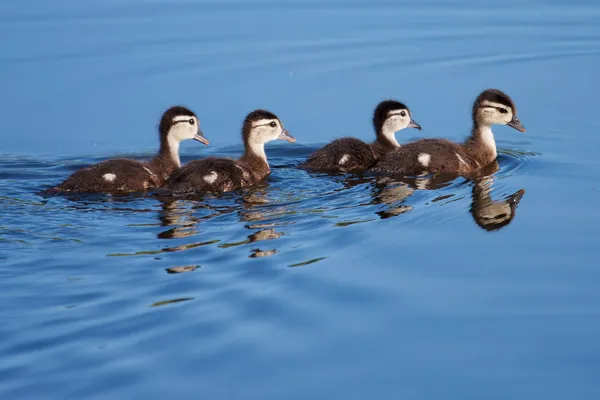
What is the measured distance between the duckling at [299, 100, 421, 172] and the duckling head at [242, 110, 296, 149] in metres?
0.42

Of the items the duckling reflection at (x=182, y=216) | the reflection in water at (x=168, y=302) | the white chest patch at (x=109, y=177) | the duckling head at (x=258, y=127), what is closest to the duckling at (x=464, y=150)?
the duckling head at (x=258, y=127)

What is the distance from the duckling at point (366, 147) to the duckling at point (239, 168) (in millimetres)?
405

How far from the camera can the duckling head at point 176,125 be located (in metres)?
9.65

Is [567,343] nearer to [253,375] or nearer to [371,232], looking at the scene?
[253,375]

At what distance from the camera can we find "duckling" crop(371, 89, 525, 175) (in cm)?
952

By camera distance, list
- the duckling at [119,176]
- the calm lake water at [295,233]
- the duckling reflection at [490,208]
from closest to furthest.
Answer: the calm lake water at [295,233], the duckling reflection at [490,208], the duckling at [119,176]

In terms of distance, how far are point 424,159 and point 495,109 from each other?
1.08 m

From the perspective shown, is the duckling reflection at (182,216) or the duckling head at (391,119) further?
the duckling head at (391,119)

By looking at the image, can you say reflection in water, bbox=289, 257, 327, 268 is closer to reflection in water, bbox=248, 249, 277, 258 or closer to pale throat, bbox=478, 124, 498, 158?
reflection in water, bbox=248, 249, 277, 258

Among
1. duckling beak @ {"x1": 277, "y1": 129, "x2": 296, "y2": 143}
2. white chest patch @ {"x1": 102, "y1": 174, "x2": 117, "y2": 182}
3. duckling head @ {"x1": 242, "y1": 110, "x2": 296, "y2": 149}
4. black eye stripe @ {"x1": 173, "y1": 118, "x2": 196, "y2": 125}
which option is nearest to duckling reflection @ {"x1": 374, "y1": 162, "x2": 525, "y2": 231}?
duckling beak @ {"x1": 277, "y1": 129, "x2": 296, "y2": 143}

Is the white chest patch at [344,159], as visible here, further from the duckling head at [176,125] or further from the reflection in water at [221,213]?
the duckling head at [176,125]

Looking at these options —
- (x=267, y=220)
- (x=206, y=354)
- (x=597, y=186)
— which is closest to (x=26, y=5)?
(x=267, y=220)

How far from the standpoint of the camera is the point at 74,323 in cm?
→ 604

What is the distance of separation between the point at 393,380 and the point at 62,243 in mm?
2990
